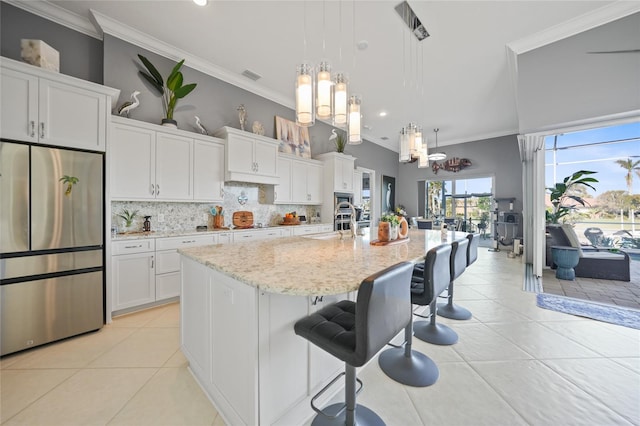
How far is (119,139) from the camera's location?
2701 millimetres

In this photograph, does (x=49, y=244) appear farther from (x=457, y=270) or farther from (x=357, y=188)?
(x=357, y=188)

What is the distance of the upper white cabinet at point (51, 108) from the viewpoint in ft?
6.47

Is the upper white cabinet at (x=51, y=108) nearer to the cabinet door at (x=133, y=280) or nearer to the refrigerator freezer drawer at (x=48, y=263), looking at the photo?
the refrigerator freezer drawer at (x=48, y=263)

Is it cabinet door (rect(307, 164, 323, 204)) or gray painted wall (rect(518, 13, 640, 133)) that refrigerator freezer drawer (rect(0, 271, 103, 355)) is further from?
gray painted wall (rect(518, 13, 640, 133))

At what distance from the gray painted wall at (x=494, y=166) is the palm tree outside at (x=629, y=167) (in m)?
1.74

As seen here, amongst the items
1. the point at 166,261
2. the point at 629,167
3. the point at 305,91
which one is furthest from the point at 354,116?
the point at 629,167

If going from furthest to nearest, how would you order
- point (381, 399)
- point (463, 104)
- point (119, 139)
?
point (463, 104) < point (119, 139) < point (381, 399)

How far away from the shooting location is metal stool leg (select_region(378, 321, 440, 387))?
65.3 inches

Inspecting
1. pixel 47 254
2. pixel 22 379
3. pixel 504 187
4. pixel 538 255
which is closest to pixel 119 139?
pixel 47 254

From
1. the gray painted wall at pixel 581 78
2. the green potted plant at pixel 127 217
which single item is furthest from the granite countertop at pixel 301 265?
the gray painted wall at pixel 581 78

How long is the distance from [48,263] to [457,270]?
3615 mm

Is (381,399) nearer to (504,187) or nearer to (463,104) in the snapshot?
(463,104)

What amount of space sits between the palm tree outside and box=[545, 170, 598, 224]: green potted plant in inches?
29.3

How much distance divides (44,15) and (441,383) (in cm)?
519
